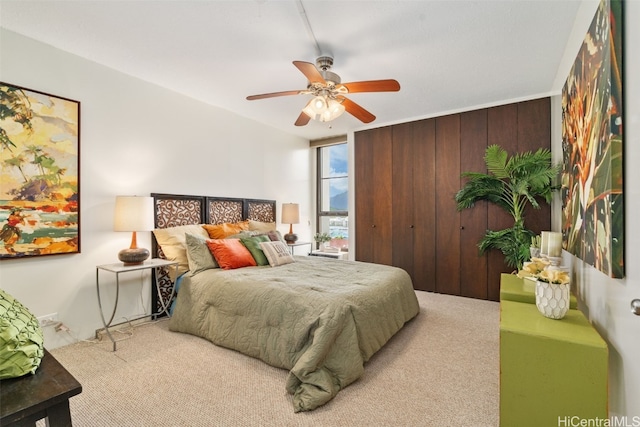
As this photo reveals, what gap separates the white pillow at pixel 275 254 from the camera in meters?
3.20

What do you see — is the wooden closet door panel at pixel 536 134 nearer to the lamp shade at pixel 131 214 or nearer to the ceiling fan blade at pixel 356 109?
the ceiling fan blade at pixel 356 109

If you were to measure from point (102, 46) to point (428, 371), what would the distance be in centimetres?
367

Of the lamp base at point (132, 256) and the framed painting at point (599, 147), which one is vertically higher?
the framed painting at point (599, 147)

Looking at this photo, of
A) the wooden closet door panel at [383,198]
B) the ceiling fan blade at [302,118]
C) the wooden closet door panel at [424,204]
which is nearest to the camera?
the ceiling fan blade at [302,118]

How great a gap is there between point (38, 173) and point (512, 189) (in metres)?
4.61

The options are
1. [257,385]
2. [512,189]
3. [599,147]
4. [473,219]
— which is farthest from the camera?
[473,219]

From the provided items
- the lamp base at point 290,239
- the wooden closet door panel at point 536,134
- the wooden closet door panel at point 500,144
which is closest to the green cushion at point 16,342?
the lamp base at point 290,239

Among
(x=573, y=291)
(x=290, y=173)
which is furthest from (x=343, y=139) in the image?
(x=573, y=291)

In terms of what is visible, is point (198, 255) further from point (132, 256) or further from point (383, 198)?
point (383, 198)

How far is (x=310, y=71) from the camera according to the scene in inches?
84.0

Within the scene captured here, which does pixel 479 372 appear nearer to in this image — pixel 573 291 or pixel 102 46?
pixel 573 291

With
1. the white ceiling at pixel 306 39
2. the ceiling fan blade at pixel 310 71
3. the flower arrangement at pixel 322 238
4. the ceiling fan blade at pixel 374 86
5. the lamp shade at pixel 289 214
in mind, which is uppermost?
the white ceiling at pixel 306 39

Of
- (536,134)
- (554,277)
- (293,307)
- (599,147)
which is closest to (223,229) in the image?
(293,307)

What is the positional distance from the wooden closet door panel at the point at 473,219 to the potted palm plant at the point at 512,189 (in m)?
0.13
